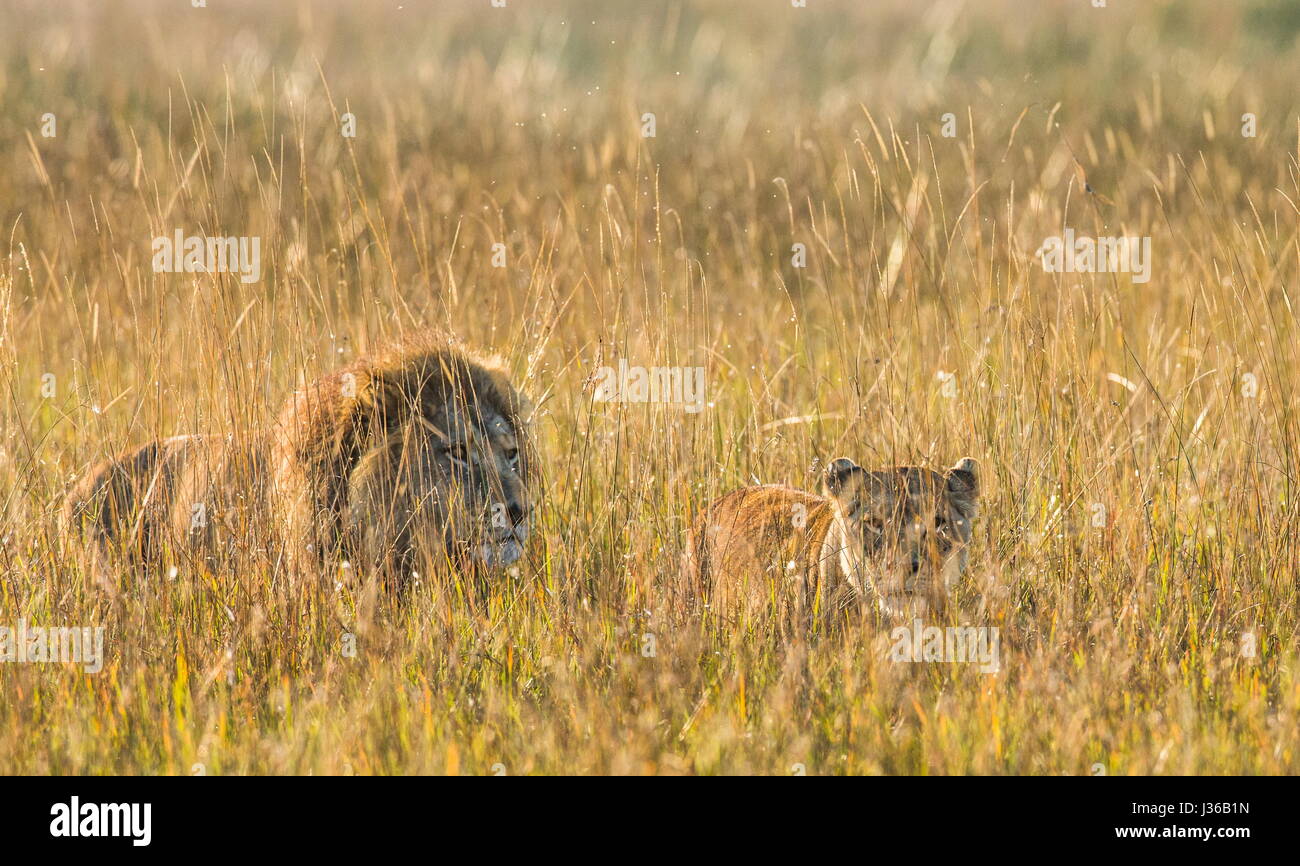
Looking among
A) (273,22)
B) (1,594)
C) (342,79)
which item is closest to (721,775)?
(1,594)

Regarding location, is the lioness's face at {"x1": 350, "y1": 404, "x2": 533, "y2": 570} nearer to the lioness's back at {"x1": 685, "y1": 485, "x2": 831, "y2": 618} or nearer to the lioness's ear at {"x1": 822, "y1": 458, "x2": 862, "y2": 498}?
the lioness's back at {"x1": 685, "y1": 485, "x2": 831, "y2": 618}

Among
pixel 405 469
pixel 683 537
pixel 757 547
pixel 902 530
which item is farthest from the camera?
pixel 683 537

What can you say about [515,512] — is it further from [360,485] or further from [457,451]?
[360,485]

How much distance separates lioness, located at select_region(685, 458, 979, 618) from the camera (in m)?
4.89

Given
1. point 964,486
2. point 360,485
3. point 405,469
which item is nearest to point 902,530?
point 964,486

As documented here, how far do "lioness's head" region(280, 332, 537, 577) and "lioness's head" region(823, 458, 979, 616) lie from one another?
1.28 metres

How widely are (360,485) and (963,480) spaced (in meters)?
2.34

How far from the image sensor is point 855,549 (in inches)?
197

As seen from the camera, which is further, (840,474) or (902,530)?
(840,474)

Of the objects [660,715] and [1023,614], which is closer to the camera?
[660,715]

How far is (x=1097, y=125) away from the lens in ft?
53.9

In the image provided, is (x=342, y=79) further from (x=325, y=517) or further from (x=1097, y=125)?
(x=325, y=517)
